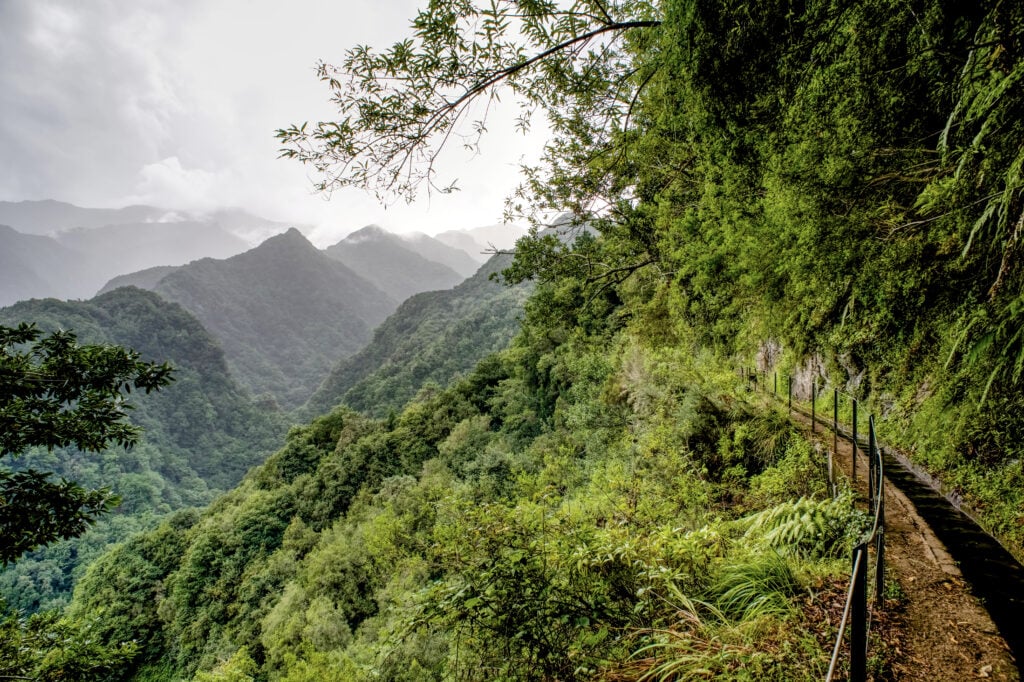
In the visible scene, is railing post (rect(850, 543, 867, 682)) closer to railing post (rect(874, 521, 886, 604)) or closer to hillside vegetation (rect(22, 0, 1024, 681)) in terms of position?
hillside vegetation (rect(22, 0, 1024, 681))

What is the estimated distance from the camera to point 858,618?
4.61ft

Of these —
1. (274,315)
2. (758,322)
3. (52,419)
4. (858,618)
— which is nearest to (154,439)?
(52,419)

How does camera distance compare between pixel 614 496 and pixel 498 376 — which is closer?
pixel 614 496

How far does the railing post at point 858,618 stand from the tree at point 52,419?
202 inches

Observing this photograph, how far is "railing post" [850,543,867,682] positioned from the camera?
1364 millimetres

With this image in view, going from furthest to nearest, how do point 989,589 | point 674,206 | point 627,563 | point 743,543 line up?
point 674,206 < point 743,543 < point 627,563 < point 989,589

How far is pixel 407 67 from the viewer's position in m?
3.76

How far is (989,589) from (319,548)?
2249 centimetres

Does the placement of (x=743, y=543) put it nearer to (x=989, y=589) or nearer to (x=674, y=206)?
(x=989, y=589)

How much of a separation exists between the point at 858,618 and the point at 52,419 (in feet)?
21.5

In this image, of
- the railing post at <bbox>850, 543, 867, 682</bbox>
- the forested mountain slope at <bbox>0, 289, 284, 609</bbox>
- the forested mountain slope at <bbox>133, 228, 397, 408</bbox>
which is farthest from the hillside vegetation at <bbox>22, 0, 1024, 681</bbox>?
the forested mountain slope at <bbox>133, 228, 397, 408</bbox>

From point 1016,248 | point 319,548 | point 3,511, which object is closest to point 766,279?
point 1016,248

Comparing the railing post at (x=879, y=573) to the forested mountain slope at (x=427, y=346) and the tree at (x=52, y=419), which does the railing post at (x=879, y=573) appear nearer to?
the tree at (x=52, y=419)

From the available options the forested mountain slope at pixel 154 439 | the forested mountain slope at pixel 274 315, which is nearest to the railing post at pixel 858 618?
the forested mountain slope at pixel 154 439
